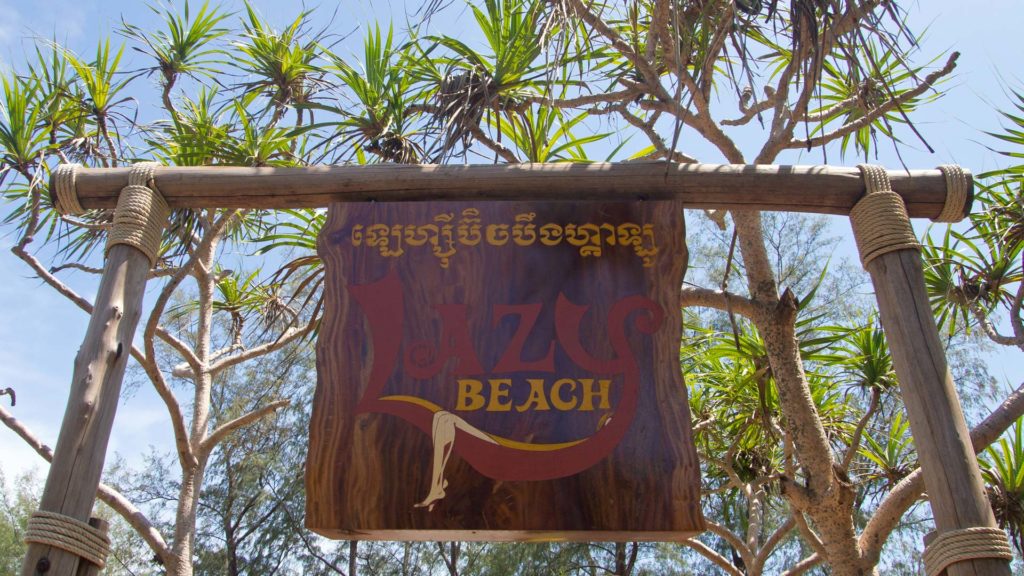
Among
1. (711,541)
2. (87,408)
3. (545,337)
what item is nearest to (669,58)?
(545,337)

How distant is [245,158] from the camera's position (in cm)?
458

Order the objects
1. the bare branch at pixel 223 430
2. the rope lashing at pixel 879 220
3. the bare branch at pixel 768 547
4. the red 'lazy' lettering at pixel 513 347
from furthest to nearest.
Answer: the bare branch at pixel 223 430 → the bare branch at pixel 768 547 → the rope lashing at pixel 879 220 → the red 'lazy' lettering at pixel 513 347

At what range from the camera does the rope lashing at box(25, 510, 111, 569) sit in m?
2.06

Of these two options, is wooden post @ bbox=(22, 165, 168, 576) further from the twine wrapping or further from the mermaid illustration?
the mermaid illustration

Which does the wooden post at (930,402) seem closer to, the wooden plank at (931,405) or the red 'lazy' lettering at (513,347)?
the wooden plank at (931,405)

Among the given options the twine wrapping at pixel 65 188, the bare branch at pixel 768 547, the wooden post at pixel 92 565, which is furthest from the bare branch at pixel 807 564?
the twine wrapping at pixel 65 188

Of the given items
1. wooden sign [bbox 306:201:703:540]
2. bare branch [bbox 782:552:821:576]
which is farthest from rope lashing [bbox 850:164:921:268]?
bare branch [bbox 782:552:821:576]

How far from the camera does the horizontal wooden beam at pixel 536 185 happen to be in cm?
256

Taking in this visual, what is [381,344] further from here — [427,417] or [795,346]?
[795,346]

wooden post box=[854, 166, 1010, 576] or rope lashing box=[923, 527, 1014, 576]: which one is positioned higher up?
wooden post box=[854, 166, 1010, 576]

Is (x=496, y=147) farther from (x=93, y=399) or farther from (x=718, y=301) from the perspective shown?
(x=93, y=399)

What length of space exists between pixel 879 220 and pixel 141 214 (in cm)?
219

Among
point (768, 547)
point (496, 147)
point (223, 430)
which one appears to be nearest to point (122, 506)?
point (223, 430)

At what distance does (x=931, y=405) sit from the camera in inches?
86.7
